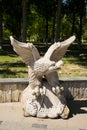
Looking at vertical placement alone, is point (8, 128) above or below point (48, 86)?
below

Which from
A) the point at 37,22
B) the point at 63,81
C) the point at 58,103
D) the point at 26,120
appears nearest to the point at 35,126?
the point at 26,120

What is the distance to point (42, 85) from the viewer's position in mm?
8219

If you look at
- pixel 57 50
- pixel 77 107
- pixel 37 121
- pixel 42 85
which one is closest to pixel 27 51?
pixel 57 50

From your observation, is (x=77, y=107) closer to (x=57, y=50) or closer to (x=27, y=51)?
(x=57, y=50)

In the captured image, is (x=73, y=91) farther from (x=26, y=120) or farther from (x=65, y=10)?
(x=65, y=10)

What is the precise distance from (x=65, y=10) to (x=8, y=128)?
32507 mm

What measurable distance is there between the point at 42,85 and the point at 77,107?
124 cm

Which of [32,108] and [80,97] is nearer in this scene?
[32,108]

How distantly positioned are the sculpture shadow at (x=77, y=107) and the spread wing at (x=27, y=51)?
64.2 inches

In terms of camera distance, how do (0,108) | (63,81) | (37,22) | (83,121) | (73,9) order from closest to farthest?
(83,121) → (0,108) → (63,81) → (73,9) → (37,22)

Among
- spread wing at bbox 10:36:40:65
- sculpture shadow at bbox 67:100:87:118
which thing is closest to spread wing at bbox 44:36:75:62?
spread wing at bbox 10:36:40:65

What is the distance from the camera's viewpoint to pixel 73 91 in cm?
959

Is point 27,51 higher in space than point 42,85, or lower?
higher

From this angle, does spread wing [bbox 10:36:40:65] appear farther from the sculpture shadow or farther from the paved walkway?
the sculpture shadow
